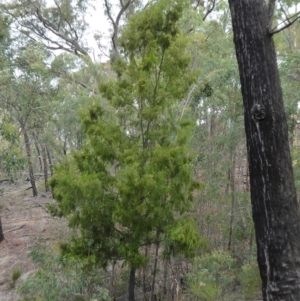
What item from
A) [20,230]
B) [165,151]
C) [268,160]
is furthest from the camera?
[20,230]

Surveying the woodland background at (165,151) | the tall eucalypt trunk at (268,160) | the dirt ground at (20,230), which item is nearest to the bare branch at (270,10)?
the tall eucalypt trunk at (268,160)

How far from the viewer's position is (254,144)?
313cm

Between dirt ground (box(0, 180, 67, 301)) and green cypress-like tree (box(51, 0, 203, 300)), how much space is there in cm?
279

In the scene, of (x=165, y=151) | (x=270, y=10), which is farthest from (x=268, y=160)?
(x=165, y=151)

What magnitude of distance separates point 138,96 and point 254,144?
2.45 m

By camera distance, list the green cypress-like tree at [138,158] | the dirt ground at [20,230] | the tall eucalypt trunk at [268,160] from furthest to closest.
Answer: the dirt ground at [20,230], the green cypress-like tree at [138,158], the tall eucalypt trunk at [268,160]

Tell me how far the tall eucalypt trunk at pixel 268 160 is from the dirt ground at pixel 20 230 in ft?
18.2

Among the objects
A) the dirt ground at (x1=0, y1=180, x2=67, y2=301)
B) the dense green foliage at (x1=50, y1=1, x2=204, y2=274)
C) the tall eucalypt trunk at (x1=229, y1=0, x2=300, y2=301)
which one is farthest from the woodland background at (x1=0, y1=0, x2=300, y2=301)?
the dirt ground at (x1=0, y1=180, x2=67, y2=301)

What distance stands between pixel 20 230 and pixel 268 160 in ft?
38.6

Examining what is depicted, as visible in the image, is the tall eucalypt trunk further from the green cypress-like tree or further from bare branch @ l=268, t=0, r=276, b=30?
the green cypress-like tree

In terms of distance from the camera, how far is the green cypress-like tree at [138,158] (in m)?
4.96

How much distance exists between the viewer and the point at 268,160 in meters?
3.07

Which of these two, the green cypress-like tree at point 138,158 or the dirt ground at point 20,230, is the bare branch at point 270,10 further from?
the dirt ground at point 20,230

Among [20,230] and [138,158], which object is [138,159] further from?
[20,230]
